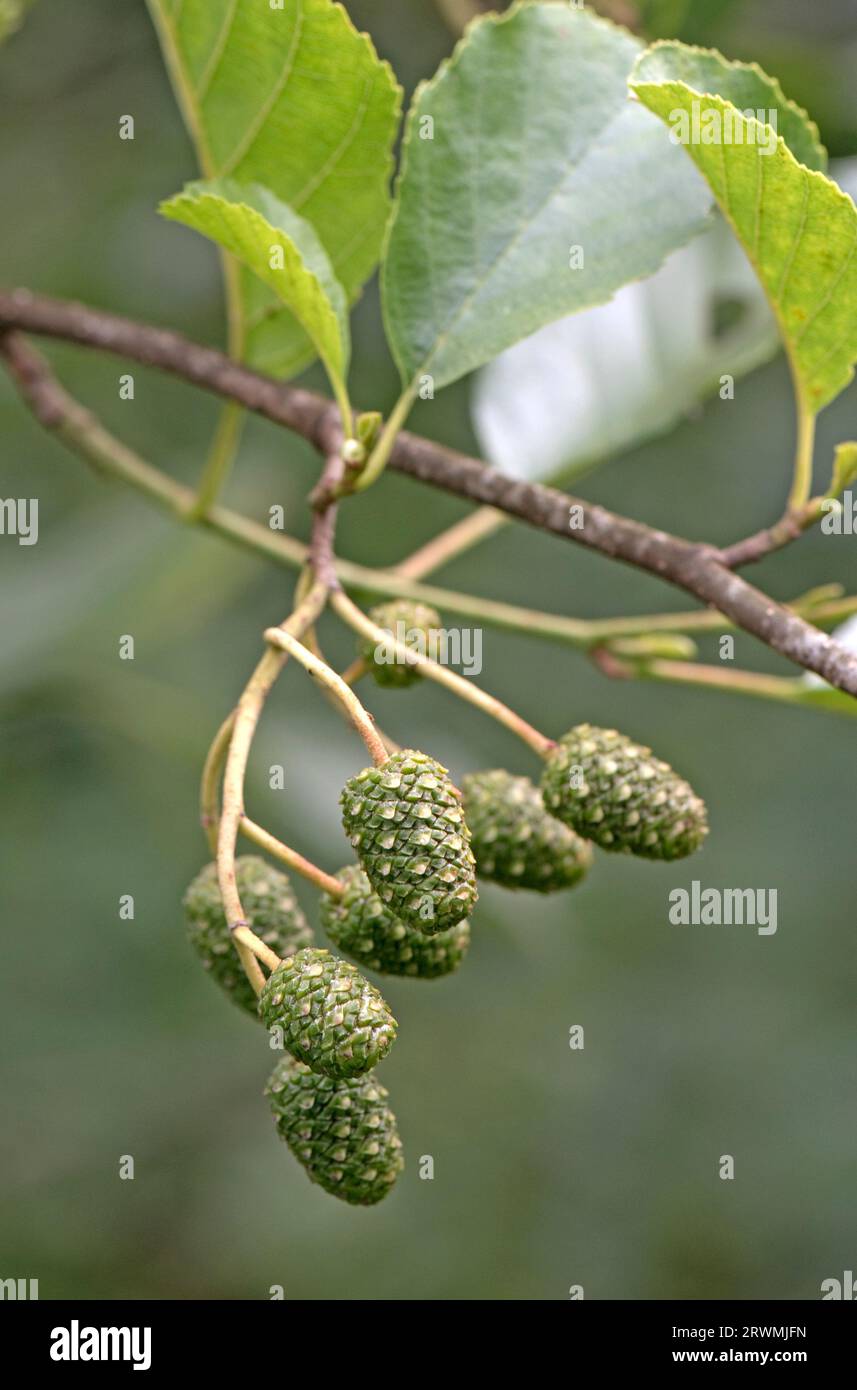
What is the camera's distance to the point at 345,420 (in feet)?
4.13

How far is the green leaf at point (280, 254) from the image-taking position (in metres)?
1.20

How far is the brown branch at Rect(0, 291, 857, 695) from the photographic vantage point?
1.11 meters

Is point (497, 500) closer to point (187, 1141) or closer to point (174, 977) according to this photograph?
point (174, 977)

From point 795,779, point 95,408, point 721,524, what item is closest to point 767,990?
point 795,779

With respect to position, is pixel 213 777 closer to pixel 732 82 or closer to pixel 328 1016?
pixel 328 1016

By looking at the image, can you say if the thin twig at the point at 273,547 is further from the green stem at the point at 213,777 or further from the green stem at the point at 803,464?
the green stem at the point at 213,777

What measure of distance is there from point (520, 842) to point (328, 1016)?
1.25 feet

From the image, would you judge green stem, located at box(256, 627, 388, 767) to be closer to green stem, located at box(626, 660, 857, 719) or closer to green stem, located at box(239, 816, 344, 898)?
green stem, located at box(239, 816, 344, 898)

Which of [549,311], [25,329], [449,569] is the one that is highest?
[449,569]

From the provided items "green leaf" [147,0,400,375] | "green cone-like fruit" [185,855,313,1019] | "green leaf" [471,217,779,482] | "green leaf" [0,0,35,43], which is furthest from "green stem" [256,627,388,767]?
"green leaf" [0,0,35,43]

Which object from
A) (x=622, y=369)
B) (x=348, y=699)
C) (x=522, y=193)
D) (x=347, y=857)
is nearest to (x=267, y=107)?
(x=522, y=193)

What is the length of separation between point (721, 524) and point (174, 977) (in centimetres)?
202

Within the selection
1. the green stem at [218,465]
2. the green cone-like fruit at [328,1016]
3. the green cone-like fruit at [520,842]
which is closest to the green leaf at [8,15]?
the green stem at [218,465]

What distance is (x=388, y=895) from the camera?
3.18 ft
